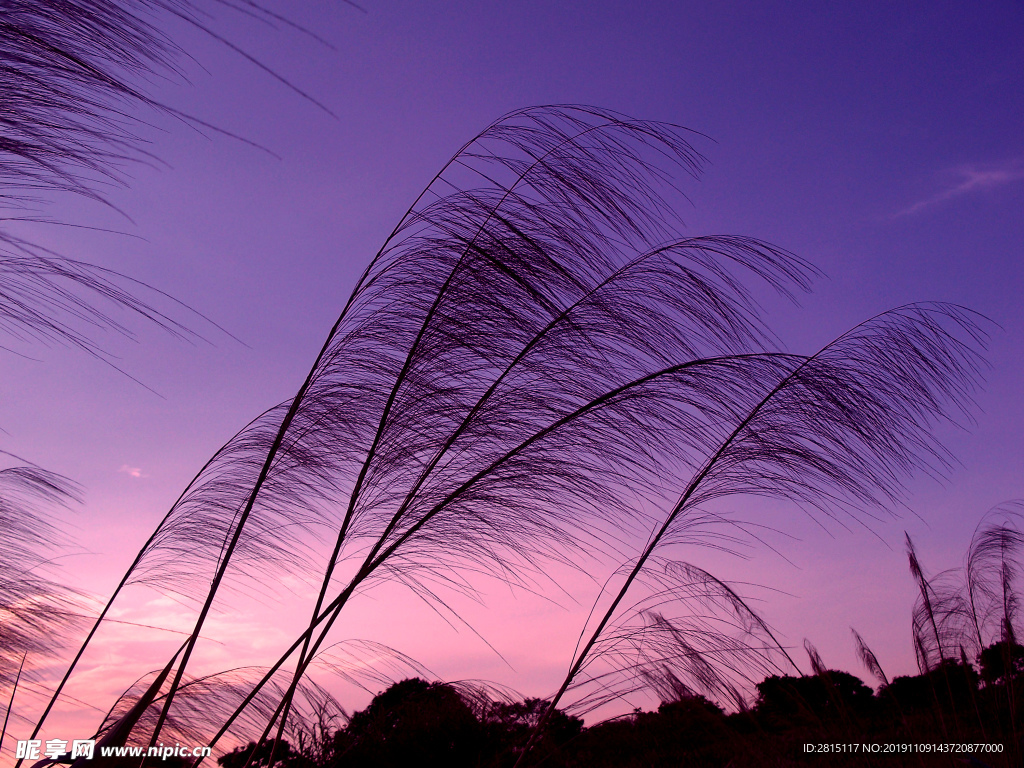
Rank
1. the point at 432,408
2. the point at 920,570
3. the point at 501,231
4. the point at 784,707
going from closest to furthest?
1. the point at 501,231
2. the point at 432,408
3. the point at 784,707
4. the point at 920,570

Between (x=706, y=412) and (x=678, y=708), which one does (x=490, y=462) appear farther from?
(x=678, y=708)

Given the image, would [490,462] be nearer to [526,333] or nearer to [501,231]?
[526,333]

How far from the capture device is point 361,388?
2.06 metres

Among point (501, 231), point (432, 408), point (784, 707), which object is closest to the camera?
point (501, 231)

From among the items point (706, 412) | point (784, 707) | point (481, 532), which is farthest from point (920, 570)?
point (481, 532)

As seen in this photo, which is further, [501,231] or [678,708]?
[678,708]

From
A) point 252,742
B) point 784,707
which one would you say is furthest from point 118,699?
point 784,707

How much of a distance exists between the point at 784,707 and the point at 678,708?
919 mm

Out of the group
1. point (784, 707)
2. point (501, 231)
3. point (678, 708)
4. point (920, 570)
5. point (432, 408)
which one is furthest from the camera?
point (920, 570)

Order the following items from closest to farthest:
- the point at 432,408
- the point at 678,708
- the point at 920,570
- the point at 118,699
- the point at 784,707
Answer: the point at 432,408
the point at 678,708
the point at 118,699
the point at 784,707
the point at 920,570

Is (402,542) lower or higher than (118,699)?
higher

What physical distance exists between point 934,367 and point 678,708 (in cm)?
142

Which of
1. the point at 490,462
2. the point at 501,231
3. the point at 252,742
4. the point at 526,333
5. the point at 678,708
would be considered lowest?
the point at 252,742

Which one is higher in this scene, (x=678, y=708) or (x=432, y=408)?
(x=432, y=408)
